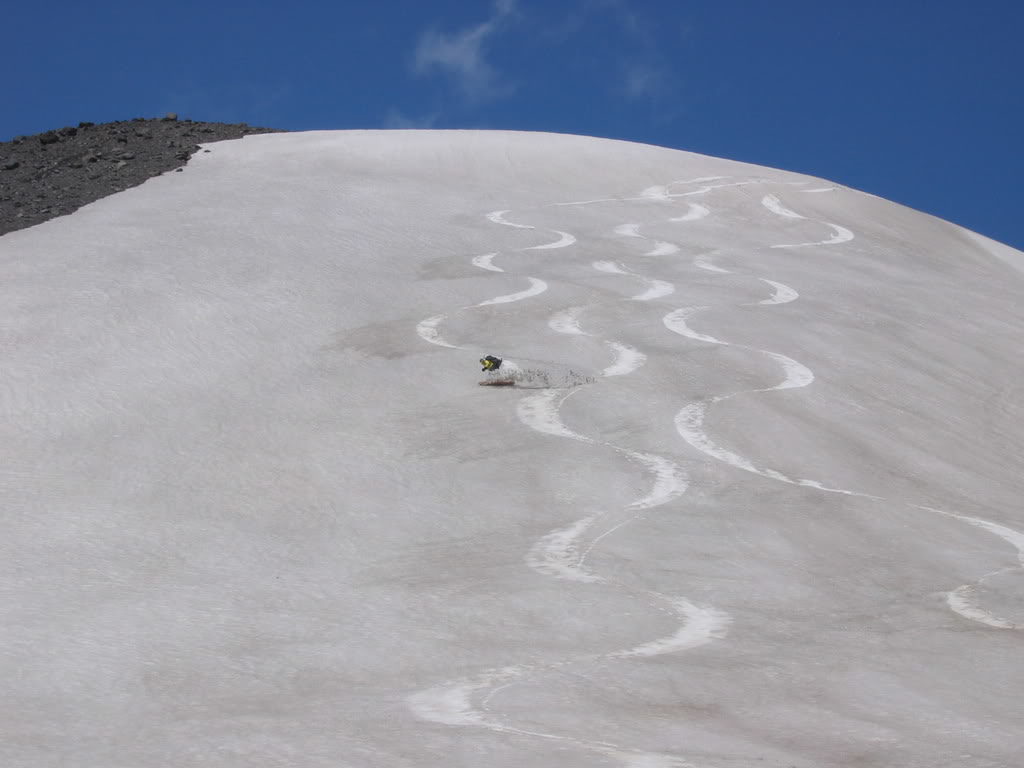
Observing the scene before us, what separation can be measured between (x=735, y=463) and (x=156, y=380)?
470cm

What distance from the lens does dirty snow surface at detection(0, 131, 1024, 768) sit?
500 centimetres

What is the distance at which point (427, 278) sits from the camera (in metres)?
14.0

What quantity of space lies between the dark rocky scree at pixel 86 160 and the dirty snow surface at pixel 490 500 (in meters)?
1.61

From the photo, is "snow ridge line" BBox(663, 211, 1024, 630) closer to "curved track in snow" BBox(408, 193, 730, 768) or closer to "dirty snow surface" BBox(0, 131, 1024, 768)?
"dirty snow surface" BBox(0, 131, 1024, 768)

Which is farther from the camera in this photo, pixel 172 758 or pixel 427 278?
pixel 427 278

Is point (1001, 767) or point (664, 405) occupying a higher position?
point (664, 405)

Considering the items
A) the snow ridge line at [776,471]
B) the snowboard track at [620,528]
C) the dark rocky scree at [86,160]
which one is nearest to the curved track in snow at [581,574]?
the snowboard track at [620,528]

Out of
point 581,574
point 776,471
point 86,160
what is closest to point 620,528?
point 581,574

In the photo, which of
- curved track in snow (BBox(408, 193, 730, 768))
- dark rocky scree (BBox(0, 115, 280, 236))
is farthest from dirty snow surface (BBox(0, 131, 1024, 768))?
dark rocky scree (BBox(0, 115, 280, 236))

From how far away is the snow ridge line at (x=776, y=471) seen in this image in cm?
670

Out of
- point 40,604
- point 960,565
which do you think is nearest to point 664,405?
point 960,565

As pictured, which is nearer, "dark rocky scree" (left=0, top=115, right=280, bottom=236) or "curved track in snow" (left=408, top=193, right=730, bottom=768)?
"curved track in snow" (left=408, top=193, right=730, bottom=768)

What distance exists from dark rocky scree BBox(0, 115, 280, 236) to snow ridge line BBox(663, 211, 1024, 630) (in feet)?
29.8

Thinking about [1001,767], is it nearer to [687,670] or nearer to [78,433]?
[687,670]
